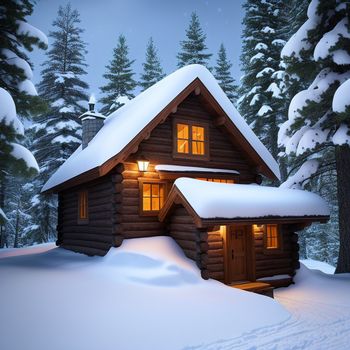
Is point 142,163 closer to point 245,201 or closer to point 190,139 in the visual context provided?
point 190,139

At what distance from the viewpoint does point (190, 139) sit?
14141 millimetres

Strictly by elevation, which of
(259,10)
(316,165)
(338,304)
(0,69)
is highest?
(259,10)

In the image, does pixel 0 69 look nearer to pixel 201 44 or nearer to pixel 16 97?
pixel 16 97

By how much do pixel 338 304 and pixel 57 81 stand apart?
22.9 meters

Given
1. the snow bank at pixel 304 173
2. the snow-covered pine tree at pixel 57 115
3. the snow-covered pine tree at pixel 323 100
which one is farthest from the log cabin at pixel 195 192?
the snow-covered pine tree at pixel 57 115

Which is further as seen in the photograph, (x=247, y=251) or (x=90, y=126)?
(x=90, y=126)

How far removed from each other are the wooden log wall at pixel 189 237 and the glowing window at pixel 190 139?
3.14m

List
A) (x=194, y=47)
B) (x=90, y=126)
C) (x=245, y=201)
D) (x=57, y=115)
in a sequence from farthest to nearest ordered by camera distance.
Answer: (x=194, y=47) → (x=57, y=115) → (x=90, y=126) → (x=245, y=201)

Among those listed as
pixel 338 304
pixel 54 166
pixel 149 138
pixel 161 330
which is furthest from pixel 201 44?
pixel 161 330

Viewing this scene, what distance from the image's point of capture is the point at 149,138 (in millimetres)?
13156

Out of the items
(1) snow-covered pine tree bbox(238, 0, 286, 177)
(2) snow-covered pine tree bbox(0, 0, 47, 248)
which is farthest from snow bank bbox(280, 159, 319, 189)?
(2) snow-covered pine tree bbox(0, 0, 47, 248)

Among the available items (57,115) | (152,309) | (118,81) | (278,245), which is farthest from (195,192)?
(118,81)

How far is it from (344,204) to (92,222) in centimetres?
993

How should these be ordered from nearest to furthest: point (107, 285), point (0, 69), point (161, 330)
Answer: point (161, 330), point (107, 285), point (0, 69)
